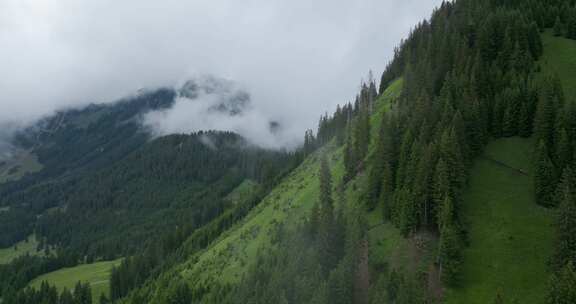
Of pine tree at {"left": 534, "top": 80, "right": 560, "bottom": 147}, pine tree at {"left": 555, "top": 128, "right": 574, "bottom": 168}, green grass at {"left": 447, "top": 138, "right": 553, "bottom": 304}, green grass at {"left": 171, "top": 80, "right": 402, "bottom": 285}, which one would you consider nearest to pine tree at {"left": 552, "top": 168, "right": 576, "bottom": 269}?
green grass at {"left": 447, "top": 138, "right": 553, "bottom": 304}

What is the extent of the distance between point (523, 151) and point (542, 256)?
2765 centimetres

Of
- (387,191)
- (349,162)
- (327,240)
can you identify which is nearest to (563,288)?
(387,191)

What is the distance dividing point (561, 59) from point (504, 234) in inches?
2560

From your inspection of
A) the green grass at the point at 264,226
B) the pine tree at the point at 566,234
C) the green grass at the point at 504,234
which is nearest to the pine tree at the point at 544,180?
the green grass at the point at 504,234

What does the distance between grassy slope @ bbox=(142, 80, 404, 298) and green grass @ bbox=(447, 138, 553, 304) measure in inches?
712

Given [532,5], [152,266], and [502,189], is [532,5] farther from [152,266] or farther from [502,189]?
[152,266]

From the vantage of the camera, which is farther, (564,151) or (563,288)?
(564,151)

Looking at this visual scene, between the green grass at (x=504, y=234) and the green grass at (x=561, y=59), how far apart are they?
24.4 meters

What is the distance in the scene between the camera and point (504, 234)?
69750 mm

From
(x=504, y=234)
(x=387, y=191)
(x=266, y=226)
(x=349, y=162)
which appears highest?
(x=349, y=162)

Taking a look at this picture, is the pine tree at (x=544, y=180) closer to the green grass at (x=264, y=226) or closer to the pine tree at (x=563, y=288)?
the pine tree at (x=563, y=288)

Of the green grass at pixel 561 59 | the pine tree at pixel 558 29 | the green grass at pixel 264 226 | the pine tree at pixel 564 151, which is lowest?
the green grass at pixel 264 226

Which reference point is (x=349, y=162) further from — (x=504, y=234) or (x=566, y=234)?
(x=566, y=234)

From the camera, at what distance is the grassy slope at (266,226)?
108 metres
